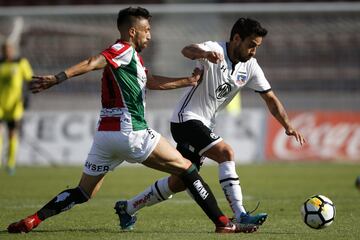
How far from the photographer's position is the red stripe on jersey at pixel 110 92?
300 inches

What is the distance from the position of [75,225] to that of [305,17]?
15.8 metres

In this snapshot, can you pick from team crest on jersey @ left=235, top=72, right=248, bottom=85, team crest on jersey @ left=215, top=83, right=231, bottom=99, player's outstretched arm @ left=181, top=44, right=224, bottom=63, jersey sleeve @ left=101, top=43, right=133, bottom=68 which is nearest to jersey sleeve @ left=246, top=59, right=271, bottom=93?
team crest on jersey @ left=235, top=72, right=248, bottom=85

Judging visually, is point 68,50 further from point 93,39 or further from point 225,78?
point 225,78

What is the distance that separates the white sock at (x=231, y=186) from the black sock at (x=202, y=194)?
1.47 feet

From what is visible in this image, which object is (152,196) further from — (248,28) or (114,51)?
(248,28)

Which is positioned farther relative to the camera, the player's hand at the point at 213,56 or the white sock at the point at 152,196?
the white sock at the point at 152,196

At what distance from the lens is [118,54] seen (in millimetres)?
7492

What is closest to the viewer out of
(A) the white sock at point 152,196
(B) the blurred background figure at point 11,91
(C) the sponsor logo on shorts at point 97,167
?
(C) the sponsor logo on shorts at point 97,167

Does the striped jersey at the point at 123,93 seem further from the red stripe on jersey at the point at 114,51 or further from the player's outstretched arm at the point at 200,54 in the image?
the player's outstretched arm at the point at 200,54

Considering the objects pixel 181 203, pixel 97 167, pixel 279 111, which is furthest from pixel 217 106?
pixel 181 203

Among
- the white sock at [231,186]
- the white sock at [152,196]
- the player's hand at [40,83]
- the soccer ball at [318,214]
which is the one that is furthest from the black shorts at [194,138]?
the player's hand at [40,83]

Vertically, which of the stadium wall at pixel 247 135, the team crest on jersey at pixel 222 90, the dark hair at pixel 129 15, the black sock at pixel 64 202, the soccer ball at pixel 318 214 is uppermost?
the dark hair at pixel 129 15

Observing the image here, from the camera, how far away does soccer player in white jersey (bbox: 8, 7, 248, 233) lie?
7.57 m

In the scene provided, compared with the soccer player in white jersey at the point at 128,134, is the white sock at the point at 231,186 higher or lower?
lower
